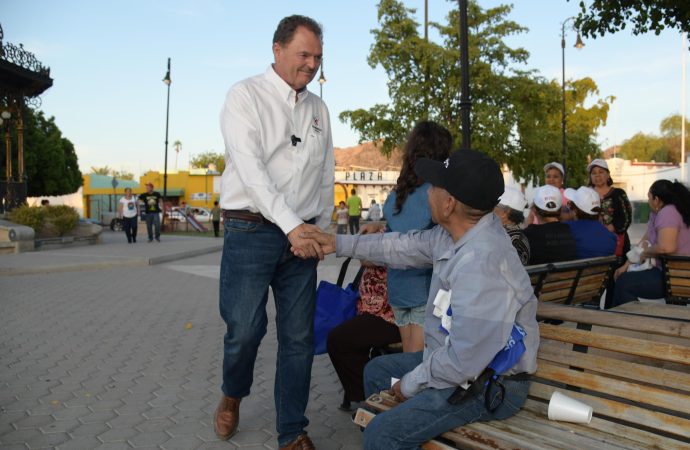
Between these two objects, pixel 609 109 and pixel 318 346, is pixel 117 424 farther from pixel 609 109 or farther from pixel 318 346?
pixel 609 109

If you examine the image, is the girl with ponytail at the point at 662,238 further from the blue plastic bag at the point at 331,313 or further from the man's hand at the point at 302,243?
the man's hand at the point at 302,243

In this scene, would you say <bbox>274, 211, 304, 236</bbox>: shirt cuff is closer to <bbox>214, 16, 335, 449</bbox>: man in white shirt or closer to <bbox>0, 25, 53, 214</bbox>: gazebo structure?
<bbox>214, 16, 335, 449</bbox>: man in white shirt

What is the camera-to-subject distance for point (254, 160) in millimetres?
3227

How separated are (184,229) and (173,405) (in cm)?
3378

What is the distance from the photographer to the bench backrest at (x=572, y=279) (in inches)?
162

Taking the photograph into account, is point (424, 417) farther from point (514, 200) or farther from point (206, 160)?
point (206, 160)

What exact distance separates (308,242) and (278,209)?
0.22m

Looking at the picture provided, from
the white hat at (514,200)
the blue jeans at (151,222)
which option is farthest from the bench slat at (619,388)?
the blue jeans at (151,222)


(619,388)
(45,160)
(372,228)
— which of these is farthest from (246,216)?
(45,160)

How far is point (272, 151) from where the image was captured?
11.1 ft

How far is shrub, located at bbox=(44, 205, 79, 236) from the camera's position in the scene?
19.6 metres

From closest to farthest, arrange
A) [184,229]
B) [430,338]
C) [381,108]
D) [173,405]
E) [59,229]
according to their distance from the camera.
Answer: [430,338]
[173,405]
[59,229]
[381,108]
[184,229]

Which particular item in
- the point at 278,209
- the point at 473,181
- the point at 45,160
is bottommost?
the point at 278,209

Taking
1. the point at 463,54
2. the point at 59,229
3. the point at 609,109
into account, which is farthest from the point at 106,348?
the point at 609,109
